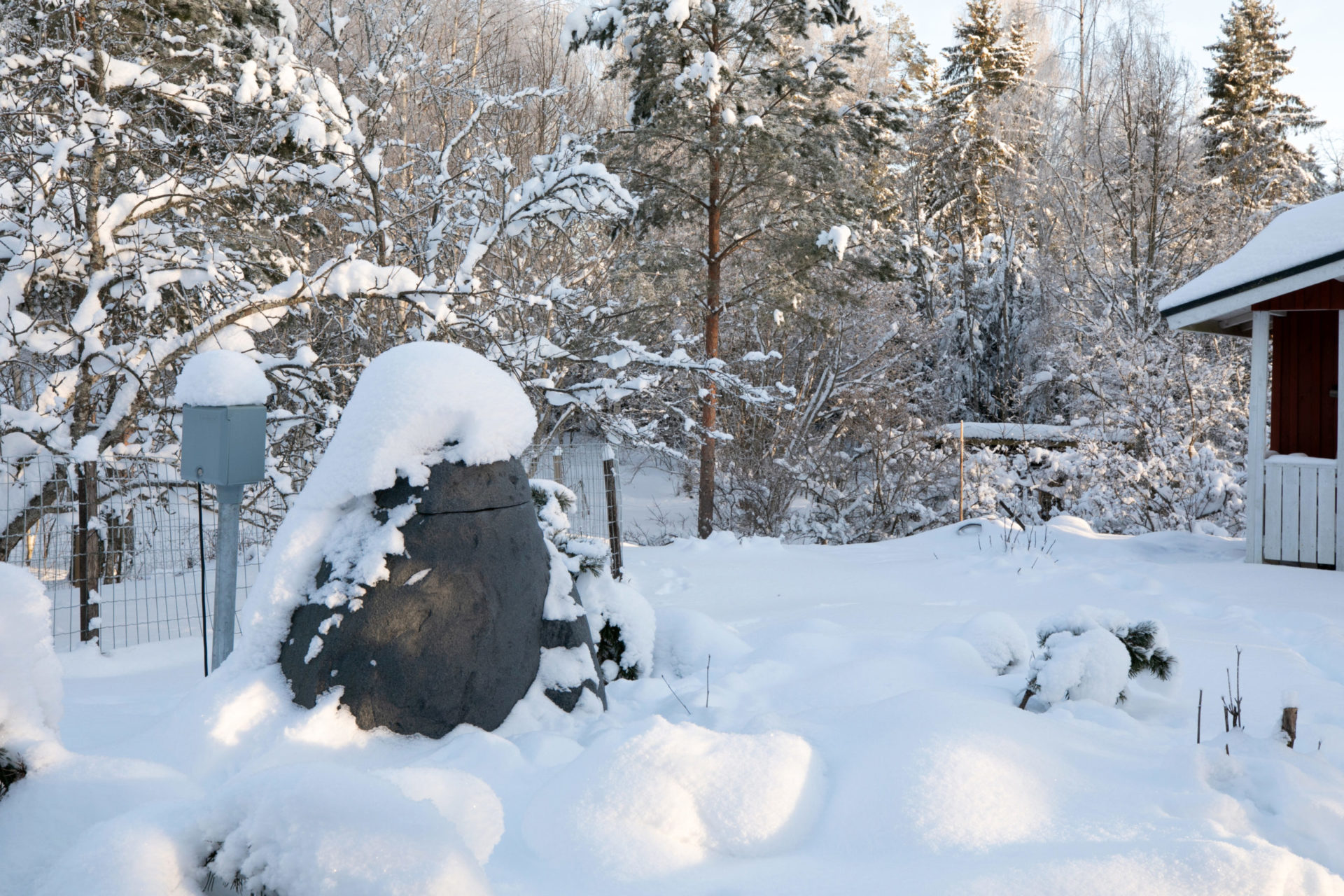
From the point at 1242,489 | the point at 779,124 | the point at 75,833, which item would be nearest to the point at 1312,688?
the point at 75,833

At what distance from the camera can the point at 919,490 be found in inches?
485

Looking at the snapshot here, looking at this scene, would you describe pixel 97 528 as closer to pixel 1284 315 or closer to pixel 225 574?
pixel 225 574

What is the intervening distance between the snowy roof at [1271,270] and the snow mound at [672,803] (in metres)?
6.35

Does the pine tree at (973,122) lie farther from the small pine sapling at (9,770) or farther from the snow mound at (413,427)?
the small pine sapling at (9,770)

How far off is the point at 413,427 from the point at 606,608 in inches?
53.6

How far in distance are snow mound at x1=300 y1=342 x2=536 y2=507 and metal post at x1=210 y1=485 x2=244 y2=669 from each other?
559mm

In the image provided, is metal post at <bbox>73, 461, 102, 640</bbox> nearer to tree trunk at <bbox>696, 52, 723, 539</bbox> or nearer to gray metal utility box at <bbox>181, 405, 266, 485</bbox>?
gray metal utility box at <bbox>181, 405, 266, 485</bbox>

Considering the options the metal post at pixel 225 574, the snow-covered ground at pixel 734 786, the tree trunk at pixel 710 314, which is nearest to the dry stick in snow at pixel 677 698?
the snow-covered ground at pixel 734 786

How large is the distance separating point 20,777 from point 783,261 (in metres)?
10.7

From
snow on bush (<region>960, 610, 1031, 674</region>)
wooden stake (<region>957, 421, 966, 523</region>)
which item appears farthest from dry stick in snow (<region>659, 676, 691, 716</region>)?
wooden stake (<region>957, 421, 966, 523</region>)

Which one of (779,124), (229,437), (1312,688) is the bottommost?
(1312,688)

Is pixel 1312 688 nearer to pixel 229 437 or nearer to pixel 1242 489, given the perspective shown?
pixel 229 437

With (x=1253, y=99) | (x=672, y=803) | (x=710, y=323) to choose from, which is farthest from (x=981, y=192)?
(x=672, y=803)

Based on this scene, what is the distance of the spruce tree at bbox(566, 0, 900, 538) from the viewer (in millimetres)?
10836
